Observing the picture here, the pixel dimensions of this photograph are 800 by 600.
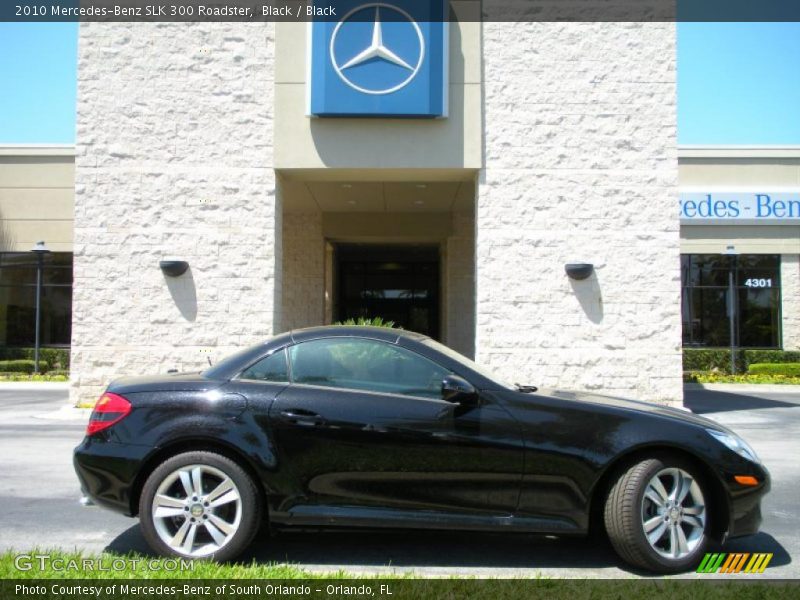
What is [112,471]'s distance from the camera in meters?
4.59

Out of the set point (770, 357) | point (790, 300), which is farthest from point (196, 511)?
point (790, 300)

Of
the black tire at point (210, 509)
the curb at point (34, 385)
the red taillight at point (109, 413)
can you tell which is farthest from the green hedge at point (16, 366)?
the black tire at point (210, 509)

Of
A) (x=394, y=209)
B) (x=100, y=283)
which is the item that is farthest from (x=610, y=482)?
(x=394, y=209)

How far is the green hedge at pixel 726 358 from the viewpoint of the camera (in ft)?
74.4

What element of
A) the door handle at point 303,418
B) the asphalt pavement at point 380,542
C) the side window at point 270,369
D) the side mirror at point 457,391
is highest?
the side window at point 270,369

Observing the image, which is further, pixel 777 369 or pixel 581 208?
pixel 777 369

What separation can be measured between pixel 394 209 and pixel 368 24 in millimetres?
6386

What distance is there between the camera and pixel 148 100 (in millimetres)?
12539

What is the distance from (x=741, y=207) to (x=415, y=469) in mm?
22383

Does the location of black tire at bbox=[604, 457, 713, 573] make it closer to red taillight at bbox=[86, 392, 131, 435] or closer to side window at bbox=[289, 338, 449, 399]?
side window at bbox=[289, 338, 449, 399]

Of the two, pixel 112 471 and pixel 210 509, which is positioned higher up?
pixel 112 471

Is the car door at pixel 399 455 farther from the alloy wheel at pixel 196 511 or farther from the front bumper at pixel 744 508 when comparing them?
the front bumper at pixel 744 508

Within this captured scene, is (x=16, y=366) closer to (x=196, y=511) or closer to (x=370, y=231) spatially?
(x=370, y=231)

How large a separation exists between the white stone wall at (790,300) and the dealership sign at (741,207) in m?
1.36
